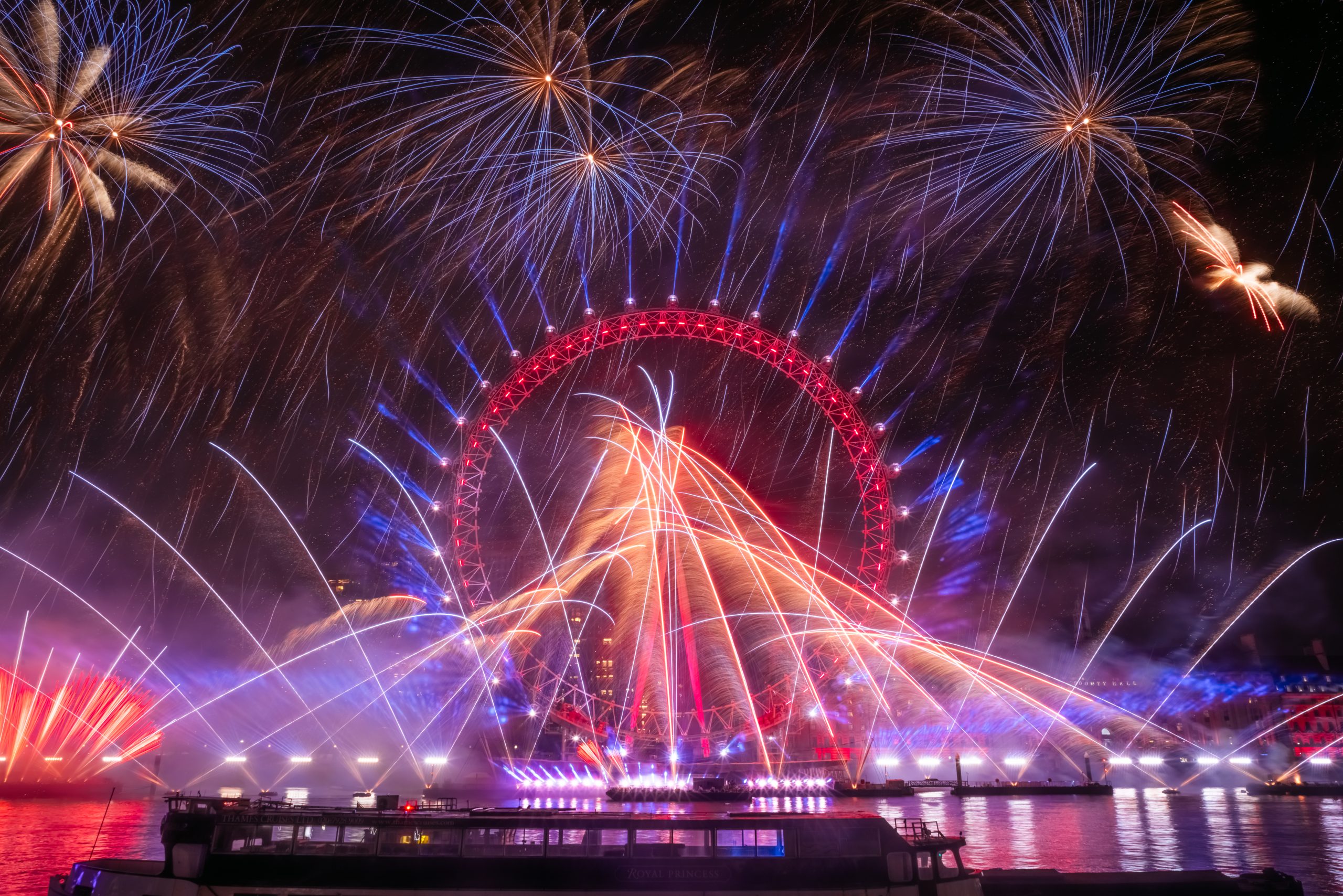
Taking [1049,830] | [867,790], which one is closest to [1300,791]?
[867,790]

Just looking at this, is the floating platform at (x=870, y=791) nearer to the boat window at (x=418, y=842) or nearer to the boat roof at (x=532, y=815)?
the boat roof at (x=532, y=815)

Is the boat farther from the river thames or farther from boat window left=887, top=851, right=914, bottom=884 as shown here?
boat window left=887, top=851, right=914, bottom=884

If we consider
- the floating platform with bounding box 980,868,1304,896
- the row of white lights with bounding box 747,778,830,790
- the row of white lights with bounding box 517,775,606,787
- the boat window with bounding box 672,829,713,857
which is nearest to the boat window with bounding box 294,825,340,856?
the boat window with bounding box 672,829,713,857

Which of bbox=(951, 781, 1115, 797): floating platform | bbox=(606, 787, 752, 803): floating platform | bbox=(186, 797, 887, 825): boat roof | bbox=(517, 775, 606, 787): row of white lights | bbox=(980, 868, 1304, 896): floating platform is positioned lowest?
bbox=(980, 868, 1304, 896): floating platform

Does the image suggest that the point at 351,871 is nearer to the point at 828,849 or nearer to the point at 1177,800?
the point at 828,849

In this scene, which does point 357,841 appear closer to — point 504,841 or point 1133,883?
point 504,841

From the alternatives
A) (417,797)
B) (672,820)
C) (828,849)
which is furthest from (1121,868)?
(417,797)

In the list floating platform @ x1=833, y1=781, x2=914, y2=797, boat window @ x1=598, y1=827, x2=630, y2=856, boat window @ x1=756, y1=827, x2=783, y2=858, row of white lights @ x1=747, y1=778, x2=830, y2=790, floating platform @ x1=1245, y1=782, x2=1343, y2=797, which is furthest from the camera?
floating platform @ x1=1245, y1=782, x2=1343, y2=797

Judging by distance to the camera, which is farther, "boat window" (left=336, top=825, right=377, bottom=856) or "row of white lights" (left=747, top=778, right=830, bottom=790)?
"row of white lights" (left=747, top=778, right=830, bottom=790)
